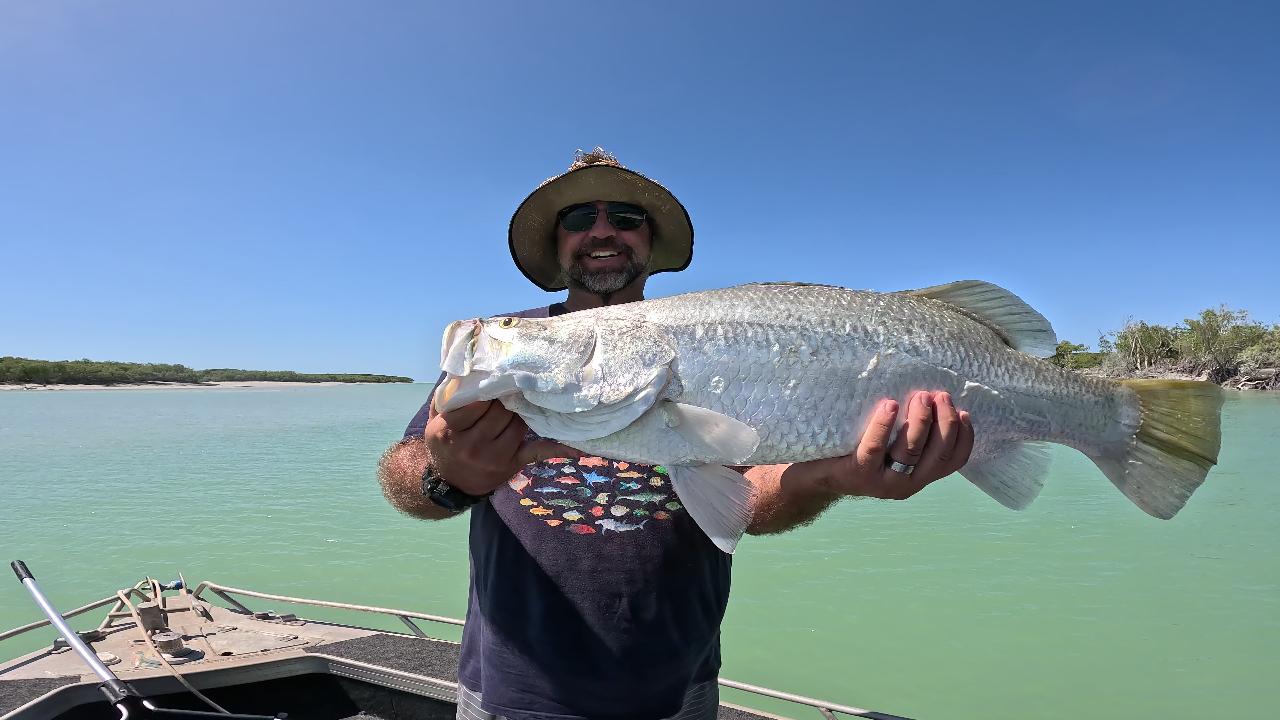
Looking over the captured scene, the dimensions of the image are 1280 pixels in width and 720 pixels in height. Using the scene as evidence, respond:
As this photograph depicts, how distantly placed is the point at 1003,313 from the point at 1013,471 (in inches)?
21.3

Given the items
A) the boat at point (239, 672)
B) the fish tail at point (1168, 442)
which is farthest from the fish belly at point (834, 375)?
the boat at point (239, 672)

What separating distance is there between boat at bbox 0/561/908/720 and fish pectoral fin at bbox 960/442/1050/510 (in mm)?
2109

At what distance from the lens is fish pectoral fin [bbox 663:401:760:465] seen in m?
2.02

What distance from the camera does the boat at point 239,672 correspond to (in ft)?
13.3

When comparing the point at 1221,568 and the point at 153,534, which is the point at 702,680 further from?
the point at 153,534

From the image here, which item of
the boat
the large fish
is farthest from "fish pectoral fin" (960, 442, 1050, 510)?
the boat

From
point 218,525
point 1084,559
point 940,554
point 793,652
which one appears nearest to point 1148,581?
point 1084,559

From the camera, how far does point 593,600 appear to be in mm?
2447

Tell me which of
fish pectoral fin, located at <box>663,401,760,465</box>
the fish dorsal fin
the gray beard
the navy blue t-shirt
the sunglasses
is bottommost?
the navy blue t-shirt

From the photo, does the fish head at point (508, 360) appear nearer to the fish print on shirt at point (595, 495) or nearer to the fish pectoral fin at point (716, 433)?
the fish pectoral fin at point (716, 433)

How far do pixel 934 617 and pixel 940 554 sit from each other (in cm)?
318

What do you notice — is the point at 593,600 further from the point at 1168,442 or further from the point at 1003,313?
the point at 1168,442

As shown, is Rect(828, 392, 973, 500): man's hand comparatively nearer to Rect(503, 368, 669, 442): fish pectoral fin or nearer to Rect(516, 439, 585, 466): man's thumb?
Rect(503, 368, 669, 442): fish pectoral fin

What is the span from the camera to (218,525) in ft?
51.3
